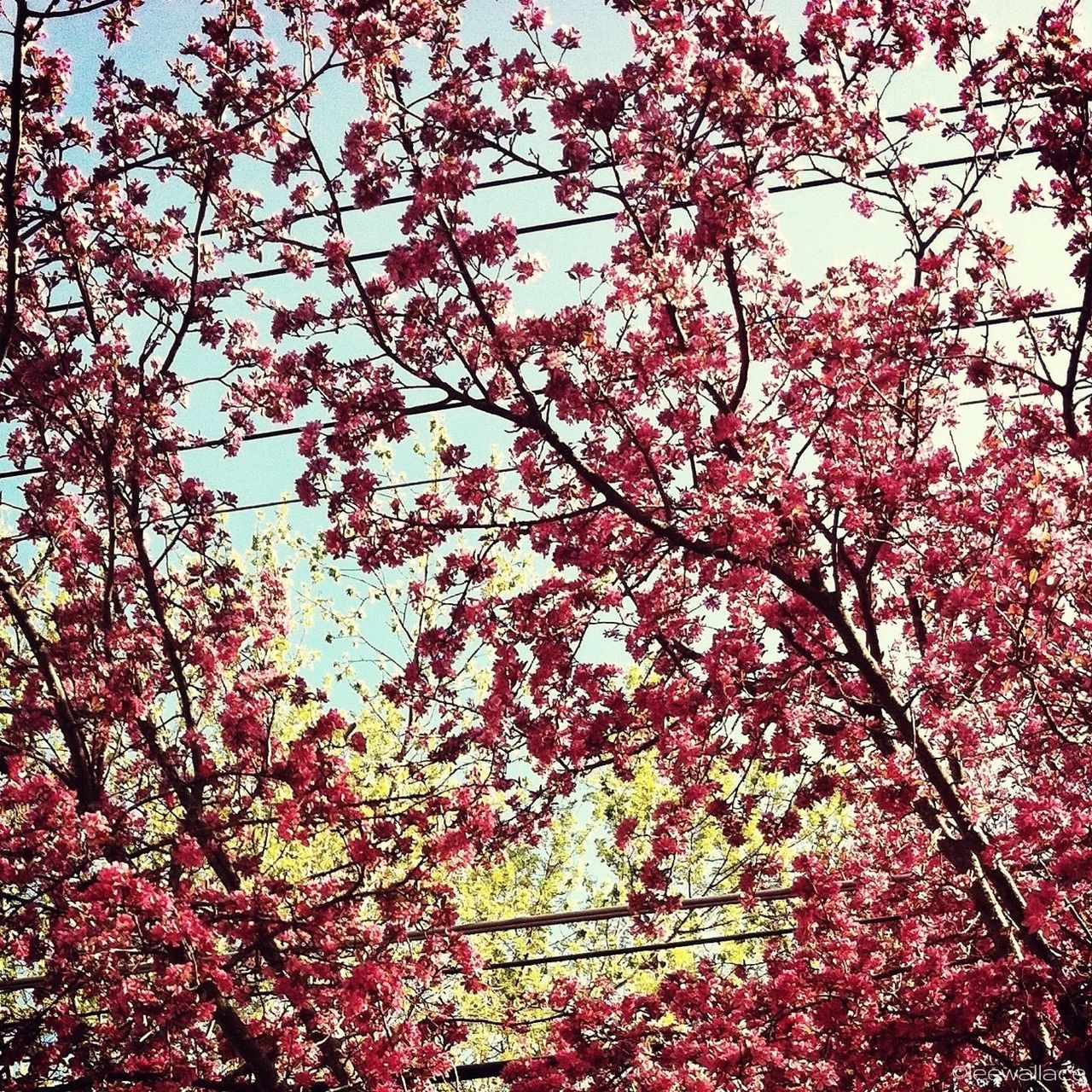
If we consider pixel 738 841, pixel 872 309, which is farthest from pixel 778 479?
pixel 738 841

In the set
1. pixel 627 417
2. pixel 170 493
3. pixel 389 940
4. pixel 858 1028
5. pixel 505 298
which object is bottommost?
pixel 858 1028

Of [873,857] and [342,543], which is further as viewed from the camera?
[873,857]

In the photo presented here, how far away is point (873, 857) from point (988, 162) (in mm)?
5481

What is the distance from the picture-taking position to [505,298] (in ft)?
19.8

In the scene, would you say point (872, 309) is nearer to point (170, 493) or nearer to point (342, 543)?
point (342, 543)

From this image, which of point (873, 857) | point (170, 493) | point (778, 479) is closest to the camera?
point (778, 479)

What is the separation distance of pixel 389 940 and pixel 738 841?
8.07 ft

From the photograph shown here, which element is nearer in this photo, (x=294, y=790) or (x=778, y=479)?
(x=778, y=479)

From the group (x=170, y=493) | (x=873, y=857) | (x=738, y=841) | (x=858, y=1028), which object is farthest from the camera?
(x=873, y=857)

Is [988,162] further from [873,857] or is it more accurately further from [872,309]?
[873,857]

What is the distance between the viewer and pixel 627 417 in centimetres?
630

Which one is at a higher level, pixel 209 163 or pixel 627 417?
pixel 209 163

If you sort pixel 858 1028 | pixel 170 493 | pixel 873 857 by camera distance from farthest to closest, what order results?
pixel 873 857 → pixel 170 493 → pixel 858 1028

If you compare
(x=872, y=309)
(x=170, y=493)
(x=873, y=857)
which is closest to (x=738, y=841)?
(x=873, y=857)
